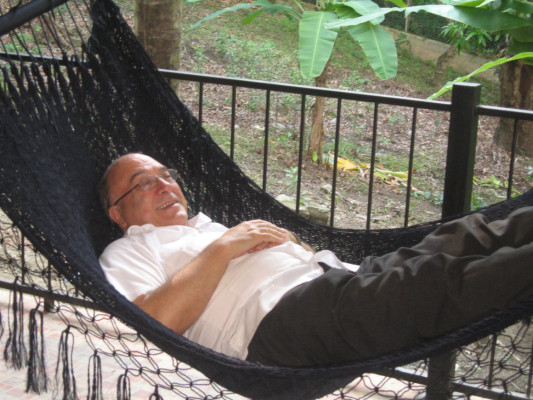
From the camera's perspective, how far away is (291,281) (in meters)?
1.64

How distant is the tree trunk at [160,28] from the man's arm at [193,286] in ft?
6.05

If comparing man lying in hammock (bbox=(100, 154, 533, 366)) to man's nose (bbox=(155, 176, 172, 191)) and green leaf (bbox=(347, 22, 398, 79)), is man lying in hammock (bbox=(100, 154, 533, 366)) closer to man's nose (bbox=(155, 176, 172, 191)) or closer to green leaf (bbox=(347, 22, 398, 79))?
man's nose (bbox=(155, 176, 172, 191))

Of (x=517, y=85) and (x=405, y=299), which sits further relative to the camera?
(x=517, y=85)

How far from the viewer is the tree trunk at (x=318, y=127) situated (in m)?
4.79

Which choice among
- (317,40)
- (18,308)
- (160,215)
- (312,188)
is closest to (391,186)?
(312,188)

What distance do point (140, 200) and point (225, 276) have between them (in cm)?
41

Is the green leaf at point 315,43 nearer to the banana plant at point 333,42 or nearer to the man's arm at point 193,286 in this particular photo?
the banana plant at point 333,42

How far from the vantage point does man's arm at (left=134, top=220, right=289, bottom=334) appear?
1555 mm

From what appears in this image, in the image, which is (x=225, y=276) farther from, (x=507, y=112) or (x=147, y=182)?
(x=507, y=112)

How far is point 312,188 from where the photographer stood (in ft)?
16.6

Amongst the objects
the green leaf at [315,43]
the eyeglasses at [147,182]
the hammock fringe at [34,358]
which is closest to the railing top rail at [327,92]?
the eyeglasses at [147,182]

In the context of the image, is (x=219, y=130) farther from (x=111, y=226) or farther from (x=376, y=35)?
(x=111, y=226)

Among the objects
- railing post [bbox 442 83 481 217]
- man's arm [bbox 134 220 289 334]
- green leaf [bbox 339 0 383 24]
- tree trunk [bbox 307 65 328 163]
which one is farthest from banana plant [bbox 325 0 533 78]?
man's arm [bbox 134 220 289 334]

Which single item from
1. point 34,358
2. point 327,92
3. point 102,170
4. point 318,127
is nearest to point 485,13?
point 327,92
